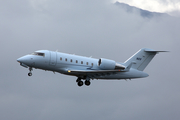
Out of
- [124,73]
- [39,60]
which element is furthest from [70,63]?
[124,73]

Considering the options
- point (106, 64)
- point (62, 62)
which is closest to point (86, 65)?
point (106, 64)

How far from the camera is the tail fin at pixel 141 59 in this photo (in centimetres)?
4691

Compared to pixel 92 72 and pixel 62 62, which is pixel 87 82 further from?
pixel 62 62

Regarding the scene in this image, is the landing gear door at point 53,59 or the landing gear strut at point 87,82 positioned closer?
the landing gear door at point 53,59

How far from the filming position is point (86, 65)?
42.9m

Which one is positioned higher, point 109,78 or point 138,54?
point 138,54

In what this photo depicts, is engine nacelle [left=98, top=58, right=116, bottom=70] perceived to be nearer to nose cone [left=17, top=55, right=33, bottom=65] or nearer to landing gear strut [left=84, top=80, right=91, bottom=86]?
landing gear strut [left=84, top=80, right=91, bottom=86]

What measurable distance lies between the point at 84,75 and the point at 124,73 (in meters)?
5.96

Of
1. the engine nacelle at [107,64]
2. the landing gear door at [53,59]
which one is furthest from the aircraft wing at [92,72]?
the landing gear door at [53,59]

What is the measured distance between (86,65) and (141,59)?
9074 mm

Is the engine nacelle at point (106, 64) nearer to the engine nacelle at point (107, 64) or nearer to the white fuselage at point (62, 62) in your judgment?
the engine nacelle at point (107, 64)

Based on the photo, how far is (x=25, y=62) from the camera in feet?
132

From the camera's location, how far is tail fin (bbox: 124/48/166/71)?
46906mm

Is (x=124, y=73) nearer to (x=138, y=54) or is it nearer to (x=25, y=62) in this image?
(x=138, y=54)
